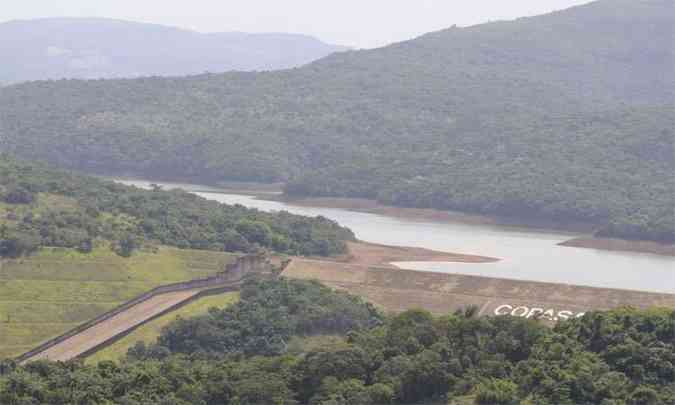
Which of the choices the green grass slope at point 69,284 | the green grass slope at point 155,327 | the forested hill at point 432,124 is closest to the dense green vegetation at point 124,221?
the green grass slope at point 69,284

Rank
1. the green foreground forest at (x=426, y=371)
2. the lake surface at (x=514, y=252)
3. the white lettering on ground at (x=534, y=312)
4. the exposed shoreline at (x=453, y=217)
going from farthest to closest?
the exposed shoreline at (x=453, y=217)
the lake surface at (x=514, y=252)
the white lettering on ground at (x=534, y=312)
the green foreground forest at (x=426, y=371)

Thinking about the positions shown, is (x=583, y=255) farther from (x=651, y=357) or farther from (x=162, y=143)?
(x=162, y=143)

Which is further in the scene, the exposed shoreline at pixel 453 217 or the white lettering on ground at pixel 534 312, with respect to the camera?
the exposed shoreline at pixel 453 217

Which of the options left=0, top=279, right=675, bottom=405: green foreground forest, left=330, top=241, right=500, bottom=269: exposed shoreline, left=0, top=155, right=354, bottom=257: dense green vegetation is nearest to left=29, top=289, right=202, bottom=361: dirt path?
left=0, top=155, right=354, bottom=257: dense green vegetation

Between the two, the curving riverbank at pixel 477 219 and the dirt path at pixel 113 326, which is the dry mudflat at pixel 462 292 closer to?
the dirt path at pixel 113 326

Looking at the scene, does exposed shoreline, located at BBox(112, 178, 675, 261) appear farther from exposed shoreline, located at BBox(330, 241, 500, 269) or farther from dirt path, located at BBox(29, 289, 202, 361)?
dirt path, located at BBox(29, 289, 202, 361)

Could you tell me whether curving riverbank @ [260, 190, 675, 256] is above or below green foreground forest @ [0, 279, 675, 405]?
above
